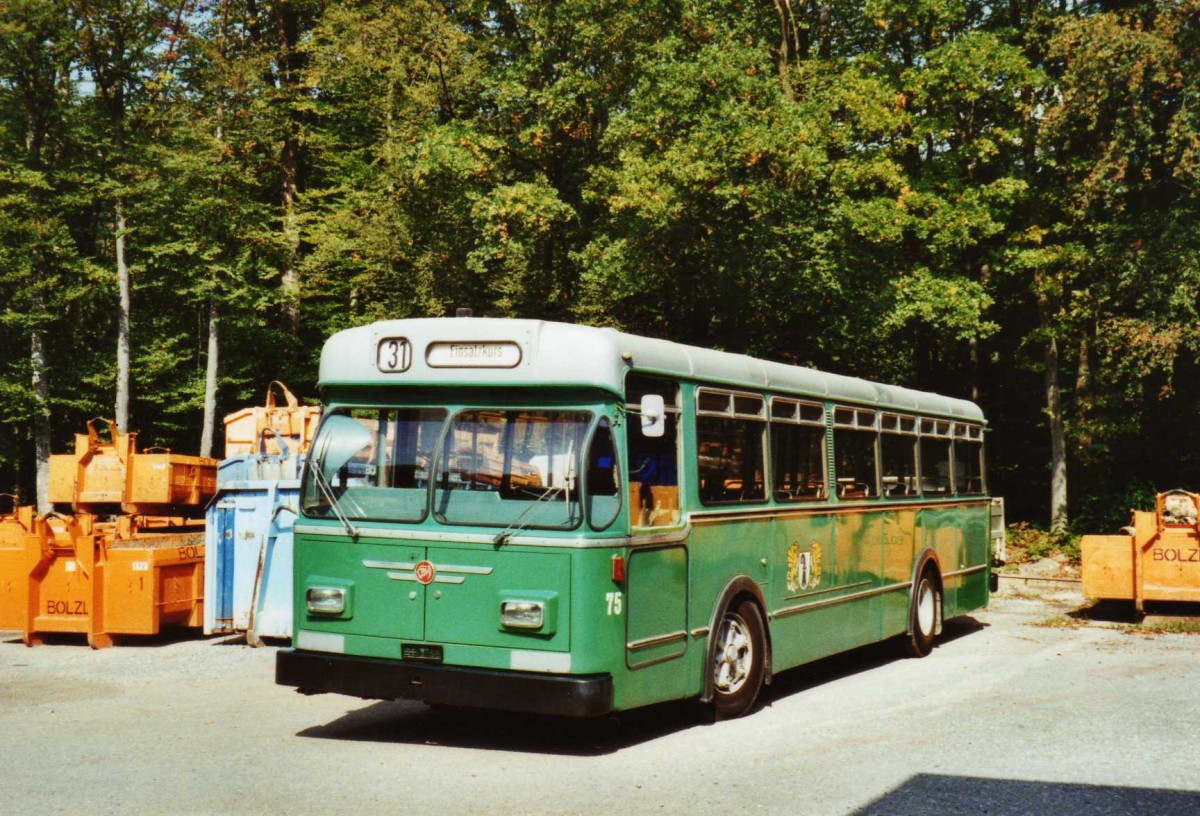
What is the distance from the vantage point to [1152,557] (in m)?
16.2

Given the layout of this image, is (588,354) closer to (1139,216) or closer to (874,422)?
(874,422)

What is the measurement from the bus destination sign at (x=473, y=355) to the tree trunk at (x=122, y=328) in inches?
933

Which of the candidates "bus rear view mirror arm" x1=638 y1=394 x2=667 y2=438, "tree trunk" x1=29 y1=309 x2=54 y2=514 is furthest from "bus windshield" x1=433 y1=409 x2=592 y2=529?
"tree trunk" x1=29 y1=309 x2=54 y2=514

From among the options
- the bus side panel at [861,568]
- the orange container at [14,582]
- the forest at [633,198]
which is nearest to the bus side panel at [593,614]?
the bus side panel at [861,568]

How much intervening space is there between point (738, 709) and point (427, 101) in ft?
69.1

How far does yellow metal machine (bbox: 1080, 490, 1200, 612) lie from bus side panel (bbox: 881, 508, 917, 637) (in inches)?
147

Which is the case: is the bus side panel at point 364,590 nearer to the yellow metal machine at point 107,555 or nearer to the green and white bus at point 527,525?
the green and white bus at point 527,525

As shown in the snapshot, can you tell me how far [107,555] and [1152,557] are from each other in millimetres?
13182

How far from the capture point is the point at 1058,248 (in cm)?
2711

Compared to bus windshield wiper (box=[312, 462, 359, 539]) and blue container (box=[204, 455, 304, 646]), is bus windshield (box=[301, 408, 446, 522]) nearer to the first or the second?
bus windshield wiper (box=[312, 462, 359, 539])

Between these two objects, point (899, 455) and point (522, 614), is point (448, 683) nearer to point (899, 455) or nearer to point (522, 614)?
point (522, 614)

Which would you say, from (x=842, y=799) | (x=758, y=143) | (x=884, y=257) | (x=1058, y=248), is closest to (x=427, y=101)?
(x=758, y=143)

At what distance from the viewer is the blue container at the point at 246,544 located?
13844 millimetres

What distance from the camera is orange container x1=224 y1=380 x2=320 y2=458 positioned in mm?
16141
